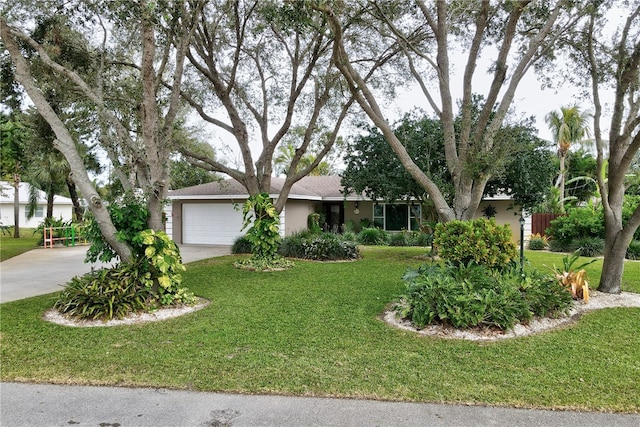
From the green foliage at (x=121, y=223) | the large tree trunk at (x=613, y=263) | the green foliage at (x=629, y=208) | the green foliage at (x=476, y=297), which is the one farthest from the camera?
the green foliage at (x=629, y=208)

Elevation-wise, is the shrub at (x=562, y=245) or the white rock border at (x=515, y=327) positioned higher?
the shrub at (x=562, y=245)

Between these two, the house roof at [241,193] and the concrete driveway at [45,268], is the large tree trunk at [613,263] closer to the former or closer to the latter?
the house roof at [241,193]

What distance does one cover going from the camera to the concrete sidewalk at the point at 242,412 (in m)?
3.28

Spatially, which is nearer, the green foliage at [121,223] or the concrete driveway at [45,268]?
the green foliage at [121,223]

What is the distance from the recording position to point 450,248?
651 centimetres

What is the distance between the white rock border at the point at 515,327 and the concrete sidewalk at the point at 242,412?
1864mm

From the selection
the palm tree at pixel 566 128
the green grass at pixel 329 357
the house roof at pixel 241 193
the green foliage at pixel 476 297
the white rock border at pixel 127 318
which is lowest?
the green grass at pixel 329 357

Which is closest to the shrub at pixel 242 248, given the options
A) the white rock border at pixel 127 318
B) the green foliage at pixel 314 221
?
the green foliage at pixel 314 221

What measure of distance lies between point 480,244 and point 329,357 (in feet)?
9.86

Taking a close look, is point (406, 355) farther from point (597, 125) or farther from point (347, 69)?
point (597, 125)

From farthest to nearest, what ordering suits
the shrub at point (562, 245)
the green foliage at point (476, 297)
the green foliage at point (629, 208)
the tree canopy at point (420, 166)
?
the shrub at point (562, 245) → the green foliage at point (629, 208) → the tree canopy at point (420, 166) → the green foliage at point (476, 297)

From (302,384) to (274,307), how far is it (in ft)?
10.0

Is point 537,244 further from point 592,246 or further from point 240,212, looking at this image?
point 240,212

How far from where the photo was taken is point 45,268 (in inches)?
462
